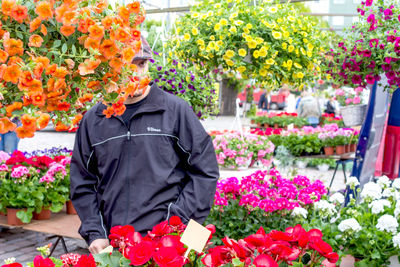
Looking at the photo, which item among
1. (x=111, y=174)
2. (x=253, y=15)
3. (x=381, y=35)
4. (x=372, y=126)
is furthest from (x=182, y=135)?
(x=372, y=126)

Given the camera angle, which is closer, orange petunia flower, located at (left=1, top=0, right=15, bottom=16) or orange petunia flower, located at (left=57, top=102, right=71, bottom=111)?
orange petunia flower, located at (left=1, top=0, right=15, bottom=16)

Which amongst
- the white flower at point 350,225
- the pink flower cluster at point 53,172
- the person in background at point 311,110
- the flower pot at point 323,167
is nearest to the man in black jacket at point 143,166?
the white flower at point 350,225

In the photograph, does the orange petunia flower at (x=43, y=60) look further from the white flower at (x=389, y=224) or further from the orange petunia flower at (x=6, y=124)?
the white flower at (x=389, y=224)

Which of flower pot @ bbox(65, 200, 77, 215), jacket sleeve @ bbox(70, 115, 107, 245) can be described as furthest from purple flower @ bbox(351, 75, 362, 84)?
flower pot @ bbox(65, 200, 77, 215)

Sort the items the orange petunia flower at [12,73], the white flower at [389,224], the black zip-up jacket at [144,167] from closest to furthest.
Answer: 1. the orange petunia flower at [12,73]
2. the black zip-up jacket at [144,167]
3. the white flower at [389,224]

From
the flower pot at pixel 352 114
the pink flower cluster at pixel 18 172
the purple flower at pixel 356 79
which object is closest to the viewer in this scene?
the purple flower at pixel 356 79

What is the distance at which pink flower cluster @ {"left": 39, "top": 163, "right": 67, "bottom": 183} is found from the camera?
408 cm

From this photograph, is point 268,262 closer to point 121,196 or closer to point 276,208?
point 121,196

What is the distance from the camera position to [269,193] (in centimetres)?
316

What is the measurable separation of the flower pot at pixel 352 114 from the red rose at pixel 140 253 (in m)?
4.04

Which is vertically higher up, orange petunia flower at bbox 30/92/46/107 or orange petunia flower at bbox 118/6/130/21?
orange petunia flower at bbox 118/6/130/21

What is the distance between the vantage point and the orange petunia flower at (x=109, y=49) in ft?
4.12

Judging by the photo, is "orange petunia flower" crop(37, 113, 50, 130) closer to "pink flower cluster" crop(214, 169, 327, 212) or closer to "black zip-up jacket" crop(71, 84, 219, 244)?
"black zip-up jacket" crop(71, 84, 219, 244)

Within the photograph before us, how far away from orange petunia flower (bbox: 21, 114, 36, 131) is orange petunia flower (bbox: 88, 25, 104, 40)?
27 centimetres
